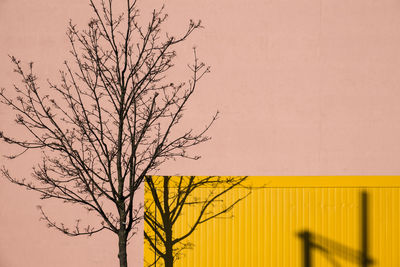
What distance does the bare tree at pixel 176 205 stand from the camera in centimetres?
684

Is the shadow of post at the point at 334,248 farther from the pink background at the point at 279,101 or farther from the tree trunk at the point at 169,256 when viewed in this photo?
the tree trunk at the point at 169,256

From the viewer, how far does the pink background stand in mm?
7324

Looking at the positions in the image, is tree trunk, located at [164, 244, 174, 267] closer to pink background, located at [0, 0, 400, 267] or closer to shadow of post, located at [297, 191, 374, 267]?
pink background, located at [0, 0, 400, 267]

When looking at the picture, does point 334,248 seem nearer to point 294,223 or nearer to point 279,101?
point 294,223

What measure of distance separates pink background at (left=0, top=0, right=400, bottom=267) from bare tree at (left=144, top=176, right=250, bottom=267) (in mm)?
459

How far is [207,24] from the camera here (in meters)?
7.48

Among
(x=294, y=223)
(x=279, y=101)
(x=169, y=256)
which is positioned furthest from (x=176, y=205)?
(x=279, y=101)

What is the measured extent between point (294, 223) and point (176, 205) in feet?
5.93

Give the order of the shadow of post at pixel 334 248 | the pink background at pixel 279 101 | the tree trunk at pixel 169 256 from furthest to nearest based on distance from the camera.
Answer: the pink background at pixel 279 101, the tree trunk at pixel 169 256, the shadow of post at pixel 334 248

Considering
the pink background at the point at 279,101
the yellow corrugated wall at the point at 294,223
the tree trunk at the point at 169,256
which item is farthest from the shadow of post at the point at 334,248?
the tree trunk at the point at 169,256

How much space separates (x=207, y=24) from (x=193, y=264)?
388 cm

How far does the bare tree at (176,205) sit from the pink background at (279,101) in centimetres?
46

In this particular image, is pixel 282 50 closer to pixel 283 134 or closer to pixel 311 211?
pixel 283 134

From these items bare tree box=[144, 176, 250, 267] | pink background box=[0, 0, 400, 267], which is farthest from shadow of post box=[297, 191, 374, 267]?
bare tree box=[144, 176, 250, 267]
